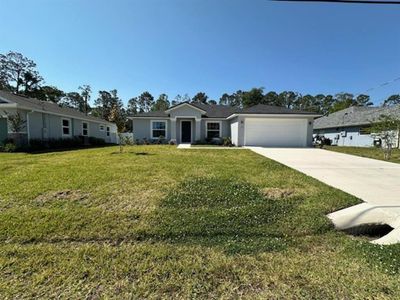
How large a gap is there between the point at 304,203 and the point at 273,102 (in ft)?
207

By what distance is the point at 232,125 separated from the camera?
20.9 metres

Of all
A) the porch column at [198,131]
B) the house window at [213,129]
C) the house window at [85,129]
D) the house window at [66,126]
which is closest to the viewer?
the house window at [66,126]

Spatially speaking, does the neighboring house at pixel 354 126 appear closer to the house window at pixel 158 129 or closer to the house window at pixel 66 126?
the house window at pixel 158 129

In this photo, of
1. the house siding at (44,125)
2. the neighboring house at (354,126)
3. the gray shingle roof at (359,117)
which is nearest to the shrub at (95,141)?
the house siding at (44,125)

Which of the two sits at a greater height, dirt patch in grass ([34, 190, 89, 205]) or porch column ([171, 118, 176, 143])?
porch column ([171, 118, 176, 143])

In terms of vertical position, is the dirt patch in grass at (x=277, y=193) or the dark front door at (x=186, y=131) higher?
the dark front door at (x=186, y=131)

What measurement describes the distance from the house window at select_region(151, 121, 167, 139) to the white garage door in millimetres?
7837

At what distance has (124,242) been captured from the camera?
141 inches

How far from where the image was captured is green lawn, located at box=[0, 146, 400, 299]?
2.61 m

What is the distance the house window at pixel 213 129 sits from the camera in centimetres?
2212

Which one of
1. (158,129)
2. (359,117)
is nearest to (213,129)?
(158,129)

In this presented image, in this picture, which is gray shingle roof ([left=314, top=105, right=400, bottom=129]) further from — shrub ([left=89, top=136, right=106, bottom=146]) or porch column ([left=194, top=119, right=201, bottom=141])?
shrub ([left=89, top=136, right=106, bottom=146])

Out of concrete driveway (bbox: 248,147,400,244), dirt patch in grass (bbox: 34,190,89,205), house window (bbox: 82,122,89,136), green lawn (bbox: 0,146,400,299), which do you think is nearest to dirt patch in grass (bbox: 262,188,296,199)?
green lawn (bbox: 0,146,400,299)

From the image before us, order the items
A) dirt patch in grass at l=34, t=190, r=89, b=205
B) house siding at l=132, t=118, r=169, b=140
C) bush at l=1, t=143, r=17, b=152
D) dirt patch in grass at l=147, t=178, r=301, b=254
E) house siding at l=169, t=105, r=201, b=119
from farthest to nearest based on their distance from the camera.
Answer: house siding at l=132, t=118, r=169, b=140, house siding at l=169, t=105, r=201, b=119, bush at l=1, t=143, r=17, b=152, dirt patch in grass at l=34, t=190, r=89, b=205, dirt patch in grass at l=147, t=178, r=301, b=254
